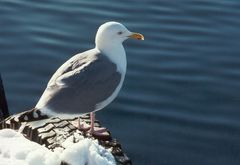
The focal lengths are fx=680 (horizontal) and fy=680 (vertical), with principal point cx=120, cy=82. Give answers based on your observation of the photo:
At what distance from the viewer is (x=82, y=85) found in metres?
6.86

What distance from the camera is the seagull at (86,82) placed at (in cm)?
679

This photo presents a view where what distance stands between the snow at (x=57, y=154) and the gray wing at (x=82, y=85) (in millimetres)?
561

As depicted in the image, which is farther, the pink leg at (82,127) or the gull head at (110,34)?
the pink leg at (82,127)

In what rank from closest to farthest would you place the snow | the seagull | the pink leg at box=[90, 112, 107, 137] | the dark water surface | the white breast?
the snow → the seagull → the white breast → the pink leg at box=[90, 112, 107, 137] → the dark water surface

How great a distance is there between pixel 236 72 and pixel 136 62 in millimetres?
1512

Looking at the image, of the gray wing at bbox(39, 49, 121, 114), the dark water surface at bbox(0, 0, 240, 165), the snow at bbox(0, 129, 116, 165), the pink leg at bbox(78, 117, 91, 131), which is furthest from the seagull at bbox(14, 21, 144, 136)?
the dark water surface at bbox(0, 0, 240, 165)

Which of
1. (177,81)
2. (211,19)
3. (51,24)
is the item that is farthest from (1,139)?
(211,19)

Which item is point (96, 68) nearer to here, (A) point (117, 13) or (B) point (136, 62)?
(B) point (136, 62)

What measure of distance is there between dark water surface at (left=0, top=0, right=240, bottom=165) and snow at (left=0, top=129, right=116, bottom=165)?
2315mm

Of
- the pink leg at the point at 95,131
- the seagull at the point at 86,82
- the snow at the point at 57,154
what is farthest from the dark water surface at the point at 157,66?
the snow at the point at 57,154

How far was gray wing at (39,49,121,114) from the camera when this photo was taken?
268 inches

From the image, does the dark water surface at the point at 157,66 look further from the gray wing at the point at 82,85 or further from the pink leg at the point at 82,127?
the gray wing at the point at 82,85

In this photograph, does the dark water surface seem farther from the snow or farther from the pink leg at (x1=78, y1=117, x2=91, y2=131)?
the snow

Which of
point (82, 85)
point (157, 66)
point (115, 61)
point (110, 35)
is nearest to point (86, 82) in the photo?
point (82, 85)
